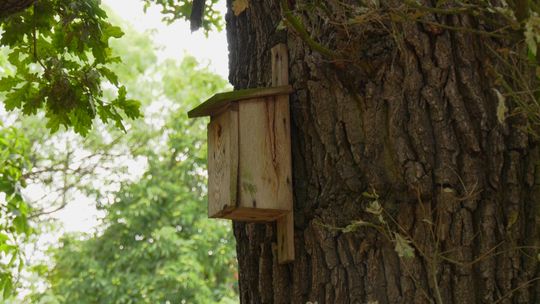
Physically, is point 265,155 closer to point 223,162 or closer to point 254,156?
point 254,156

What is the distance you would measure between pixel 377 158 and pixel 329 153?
0.52 feet

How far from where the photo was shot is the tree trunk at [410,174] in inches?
83.7

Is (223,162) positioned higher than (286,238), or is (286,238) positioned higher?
(223,162)

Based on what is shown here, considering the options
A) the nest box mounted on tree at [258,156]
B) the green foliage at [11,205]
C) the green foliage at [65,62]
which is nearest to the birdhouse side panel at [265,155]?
the nest box mounted on tree at [258,156]

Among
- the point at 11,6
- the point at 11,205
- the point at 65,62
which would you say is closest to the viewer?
the point at 11,6

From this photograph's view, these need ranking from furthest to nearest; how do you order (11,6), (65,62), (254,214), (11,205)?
1. (11,205)
2. (65,62)
3. (254,214)
4. (11,6)

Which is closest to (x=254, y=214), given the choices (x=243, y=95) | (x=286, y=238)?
(x=286, y=238)

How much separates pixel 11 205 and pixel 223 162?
74.0 inches

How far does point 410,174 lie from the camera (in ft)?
7.17

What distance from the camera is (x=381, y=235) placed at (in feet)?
7.21

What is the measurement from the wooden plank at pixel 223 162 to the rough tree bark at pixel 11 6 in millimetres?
673

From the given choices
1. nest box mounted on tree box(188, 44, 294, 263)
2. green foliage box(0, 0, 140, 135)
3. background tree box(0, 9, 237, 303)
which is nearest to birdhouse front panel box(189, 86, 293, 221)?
nest box mounted on tree box(188, 44, 294, 263)

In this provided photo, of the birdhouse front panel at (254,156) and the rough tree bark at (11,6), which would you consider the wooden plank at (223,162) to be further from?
the rough tree bark at (11,6)

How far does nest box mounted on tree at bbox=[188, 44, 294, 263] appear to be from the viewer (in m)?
2.39
